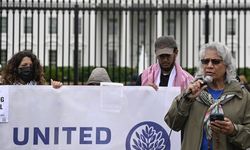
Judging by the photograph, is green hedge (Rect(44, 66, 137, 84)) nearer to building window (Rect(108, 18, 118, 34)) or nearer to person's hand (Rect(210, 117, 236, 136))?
building window (Rect(108, 18, 118, 34))

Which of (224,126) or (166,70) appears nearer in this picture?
(224,126)

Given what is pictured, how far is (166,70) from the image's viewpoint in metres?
5.36

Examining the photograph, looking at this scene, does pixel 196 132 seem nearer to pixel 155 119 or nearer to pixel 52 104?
pixel 155 119

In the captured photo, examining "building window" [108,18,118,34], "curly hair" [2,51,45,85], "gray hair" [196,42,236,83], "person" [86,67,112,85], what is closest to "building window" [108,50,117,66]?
"building window" [108,18,118,34]

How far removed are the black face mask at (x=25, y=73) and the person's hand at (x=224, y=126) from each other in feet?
7.61

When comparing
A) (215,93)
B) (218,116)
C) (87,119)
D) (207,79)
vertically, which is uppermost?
(207,79)

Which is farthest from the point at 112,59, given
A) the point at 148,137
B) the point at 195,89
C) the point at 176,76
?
the point at 195,89

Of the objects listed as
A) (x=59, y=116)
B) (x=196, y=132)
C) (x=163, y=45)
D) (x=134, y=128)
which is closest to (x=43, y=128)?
(x=59, y=116)

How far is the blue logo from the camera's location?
5.25 meters

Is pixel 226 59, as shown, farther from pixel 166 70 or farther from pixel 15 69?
pixel 15 69

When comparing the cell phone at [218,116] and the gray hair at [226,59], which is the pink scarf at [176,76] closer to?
the gray hair at [226,59]

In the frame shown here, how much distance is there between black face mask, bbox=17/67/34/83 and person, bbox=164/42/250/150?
1891 mm

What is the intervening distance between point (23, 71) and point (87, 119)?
819 mm

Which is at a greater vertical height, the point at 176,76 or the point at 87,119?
the point at 176,76
